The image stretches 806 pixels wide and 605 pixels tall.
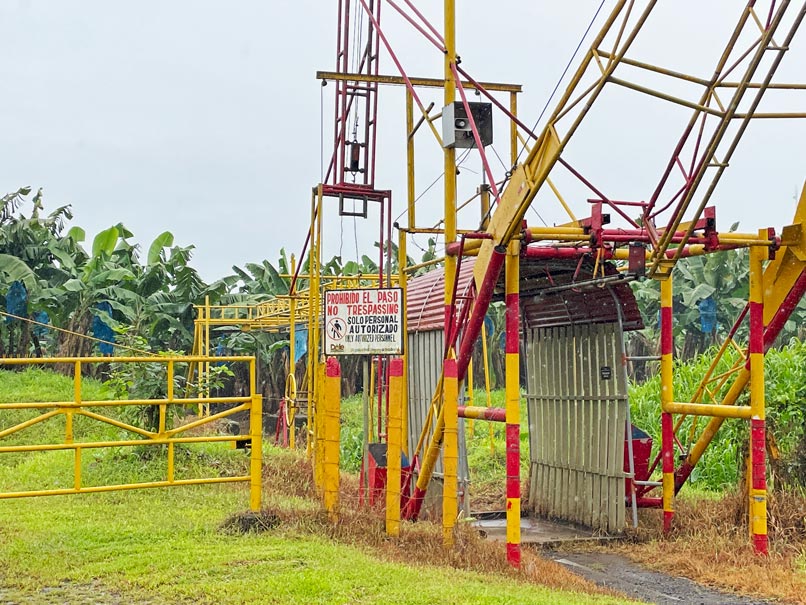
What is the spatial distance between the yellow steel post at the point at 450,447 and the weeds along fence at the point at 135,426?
1884 mm

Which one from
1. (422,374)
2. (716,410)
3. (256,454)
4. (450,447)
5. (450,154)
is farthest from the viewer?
(422,374)

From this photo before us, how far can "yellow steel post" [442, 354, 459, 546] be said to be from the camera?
898cm

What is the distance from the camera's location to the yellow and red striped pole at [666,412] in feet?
37.2

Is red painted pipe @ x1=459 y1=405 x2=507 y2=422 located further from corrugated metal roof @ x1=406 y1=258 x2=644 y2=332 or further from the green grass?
the green grass

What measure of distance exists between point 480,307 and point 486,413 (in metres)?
1.07

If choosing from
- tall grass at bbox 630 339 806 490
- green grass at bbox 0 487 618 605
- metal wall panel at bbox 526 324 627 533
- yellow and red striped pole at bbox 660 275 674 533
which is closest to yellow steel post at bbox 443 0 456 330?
yellow and red striped pole at bbox 660 275 674 533

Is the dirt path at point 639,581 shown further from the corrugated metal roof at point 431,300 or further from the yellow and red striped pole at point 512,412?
the corrugated metal roof at point 431,300

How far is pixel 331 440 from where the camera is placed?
30.8 feet

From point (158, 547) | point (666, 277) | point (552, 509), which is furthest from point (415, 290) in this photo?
point (158, 547)

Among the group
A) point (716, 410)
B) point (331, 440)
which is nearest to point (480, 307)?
point (331, 440)

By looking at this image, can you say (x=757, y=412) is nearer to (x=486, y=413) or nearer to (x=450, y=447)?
(x=486, y=413)

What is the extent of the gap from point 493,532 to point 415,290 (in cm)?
428

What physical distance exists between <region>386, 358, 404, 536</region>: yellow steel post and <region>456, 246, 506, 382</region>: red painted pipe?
83cm

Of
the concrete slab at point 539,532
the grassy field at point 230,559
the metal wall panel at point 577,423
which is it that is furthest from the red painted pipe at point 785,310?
the grassy field at point 230,559
